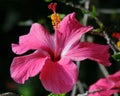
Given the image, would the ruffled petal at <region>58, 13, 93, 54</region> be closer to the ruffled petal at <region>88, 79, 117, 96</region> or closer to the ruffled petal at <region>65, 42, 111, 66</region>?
the ruffled petal at <region>65, 42, 111, 66</region>

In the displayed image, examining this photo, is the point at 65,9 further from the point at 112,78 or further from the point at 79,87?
the point at 112,78

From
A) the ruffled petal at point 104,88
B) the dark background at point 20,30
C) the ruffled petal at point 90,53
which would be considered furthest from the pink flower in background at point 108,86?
the dark background at point 20,30

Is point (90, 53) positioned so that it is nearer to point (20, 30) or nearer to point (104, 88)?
point (104, 88)

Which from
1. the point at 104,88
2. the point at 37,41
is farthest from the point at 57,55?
the point at 104,88

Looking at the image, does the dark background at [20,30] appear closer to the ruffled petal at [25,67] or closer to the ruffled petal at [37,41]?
the ruffled petal at [37,41]

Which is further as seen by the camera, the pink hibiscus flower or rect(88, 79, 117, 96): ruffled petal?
rect(88, 79, 117, 96): ruffled petal

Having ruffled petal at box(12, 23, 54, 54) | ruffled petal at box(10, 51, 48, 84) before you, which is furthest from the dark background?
ruffled petal at box(10, 51, 48, 84)

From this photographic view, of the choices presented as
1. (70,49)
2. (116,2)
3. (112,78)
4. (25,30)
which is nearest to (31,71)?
(70,49)
